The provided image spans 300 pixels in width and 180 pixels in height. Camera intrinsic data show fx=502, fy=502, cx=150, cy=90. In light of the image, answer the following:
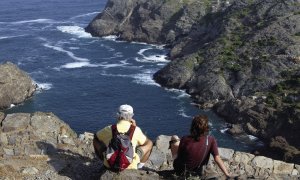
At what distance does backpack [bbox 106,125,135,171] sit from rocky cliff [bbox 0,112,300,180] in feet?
2.00

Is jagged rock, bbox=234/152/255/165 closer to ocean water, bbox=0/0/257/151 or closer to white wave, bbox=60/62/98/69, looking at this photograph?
ocean water, bbox=0/0/257/151

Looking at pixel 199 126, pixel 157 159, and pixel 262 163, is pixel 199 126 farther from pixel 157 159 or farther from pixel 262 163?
pixel 262 163

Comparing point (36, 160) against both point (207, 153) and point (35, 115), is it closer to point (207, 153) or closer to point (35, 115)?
point (35, 115)

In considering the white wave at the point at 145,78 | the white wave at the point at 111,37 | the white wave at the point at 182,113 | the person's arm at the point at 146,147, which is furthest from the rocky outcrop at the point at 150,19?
the person's arm at the point at 146,147

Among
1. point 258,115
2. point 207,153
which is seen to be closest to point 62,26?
point 258,115

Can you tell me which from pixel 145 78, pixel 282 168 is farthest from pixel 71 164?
pixel 145 78

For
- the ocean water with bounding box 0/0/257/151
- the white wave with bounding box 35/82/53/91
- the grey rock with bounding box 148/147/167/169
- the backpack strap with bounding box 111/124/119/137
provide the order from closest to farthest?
1. the backpack strap with bounding box 111/124/119/137
2. the grey rock with bounding box 148/147/167/169
3. the ocean water with bounding box 0/0/257/151
4. the white wave with bounding box 35/82/53/91

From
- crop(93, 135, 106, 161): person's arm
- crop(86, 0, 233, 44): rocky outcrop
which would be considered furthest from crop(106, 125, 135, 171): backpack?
crop(86, 0, 233, 44): rocky outcrop

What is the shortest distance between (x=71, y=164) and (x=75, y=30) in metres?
169

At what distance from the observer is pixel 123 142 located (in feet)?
A: 59.7

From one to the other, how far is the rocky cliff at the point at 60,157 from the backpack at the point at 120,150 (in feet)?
2.00

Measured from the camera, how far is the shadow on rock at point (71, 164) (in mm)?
21441

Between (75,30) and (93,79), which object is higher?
(75,30)

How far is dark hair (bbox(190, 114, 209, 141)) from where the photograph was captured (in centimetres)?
1683
